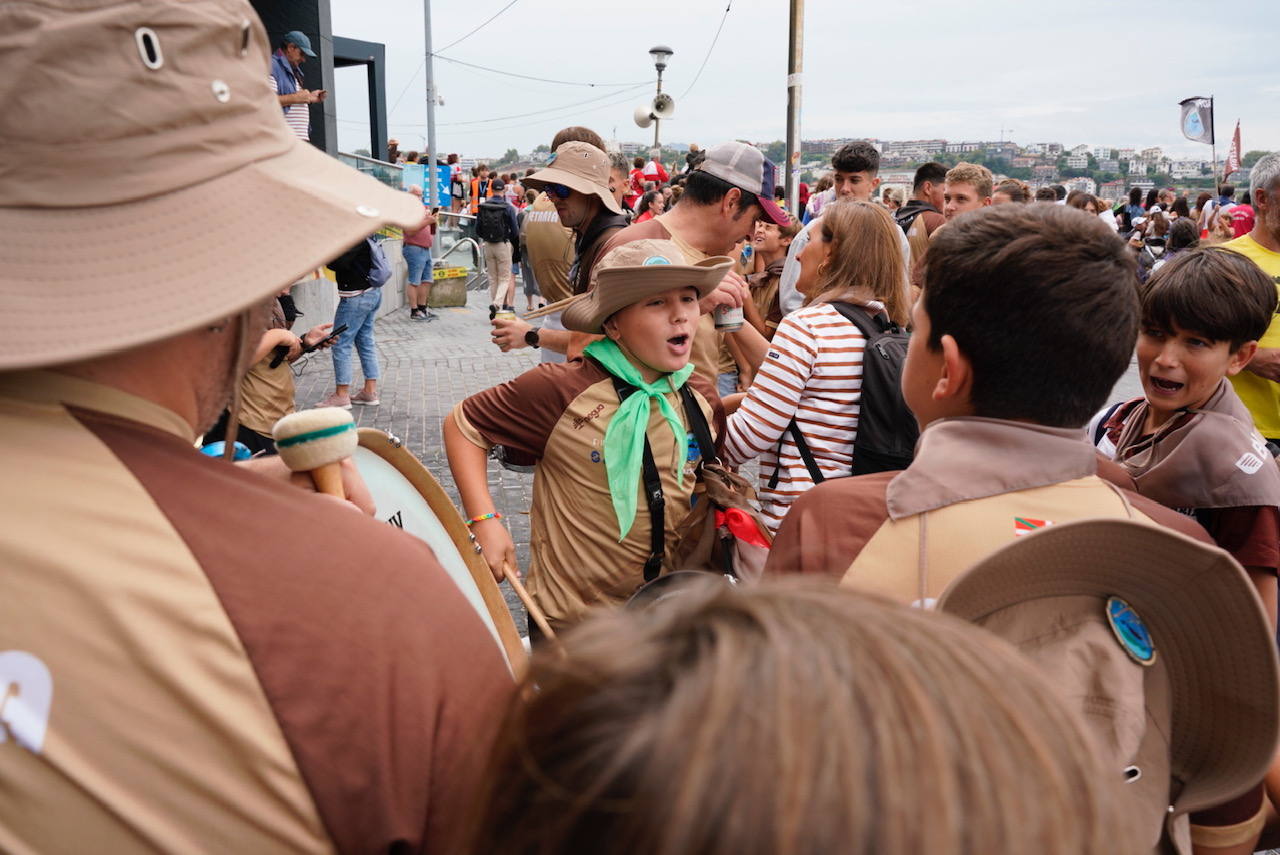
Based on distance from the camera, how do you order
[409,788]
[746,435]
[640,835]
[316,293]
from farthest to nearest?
[316,293] < [746,435] < [409,788] < [640,835]

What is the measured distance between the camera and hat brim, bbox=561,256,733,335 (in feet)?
8.52

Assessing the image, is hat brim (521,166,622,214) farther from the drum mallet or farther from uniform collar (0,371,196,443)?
uniform collar (0,371,196,443)

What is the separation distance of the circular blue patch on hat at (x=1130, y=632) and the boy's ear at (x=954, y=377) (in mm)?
472

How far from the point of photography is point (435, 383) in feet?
31.0

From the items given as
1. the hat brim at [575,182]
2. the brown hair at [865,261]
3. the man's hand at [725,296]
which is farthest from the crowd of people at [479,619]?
the hat brim at [575,182]

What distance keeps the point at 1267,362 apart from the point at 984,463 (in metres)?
2.55

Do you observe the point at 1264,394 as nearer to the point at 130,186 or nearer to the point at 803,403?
the point at 803,403

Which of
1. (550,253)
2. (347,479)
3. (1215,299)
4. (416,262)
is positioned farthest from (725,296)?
(416,262)

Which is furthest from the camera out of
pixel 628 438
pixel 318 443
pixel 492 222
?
pixel 492 222

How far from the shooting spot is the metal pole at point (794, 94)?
11156 millimetres

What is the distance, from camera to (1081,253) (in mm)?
1433

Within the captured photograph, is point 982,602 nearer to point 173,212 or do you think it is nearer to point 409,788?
point 409,788

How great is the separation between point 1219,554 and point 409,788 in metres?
0.89

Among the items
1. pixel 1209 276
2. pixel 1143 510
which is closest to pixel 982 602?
pixel 1143 510
